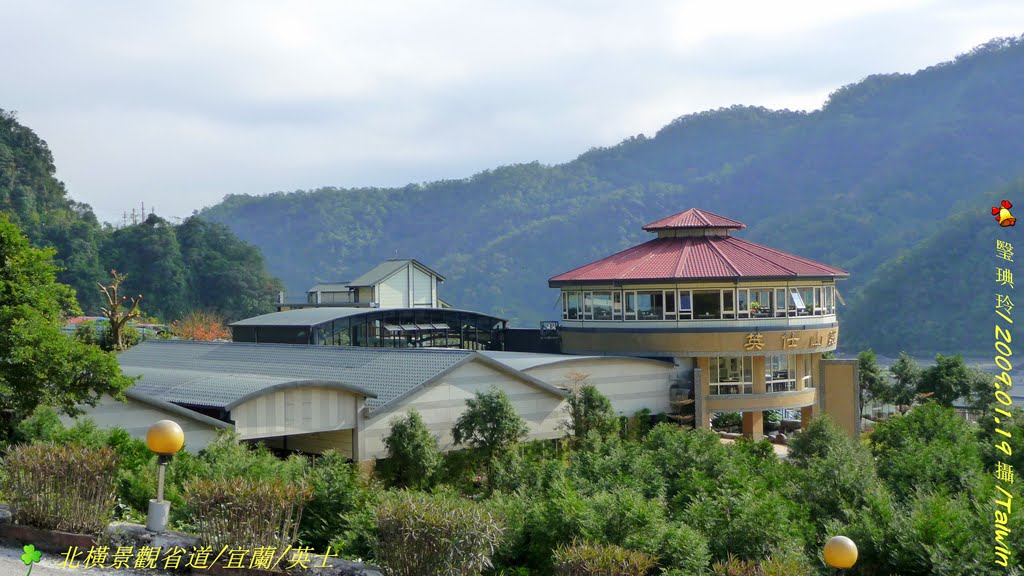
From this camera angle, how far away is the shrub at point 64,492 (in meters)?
11.4

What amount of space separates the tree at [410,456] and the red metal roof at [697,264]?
1356 centimetres

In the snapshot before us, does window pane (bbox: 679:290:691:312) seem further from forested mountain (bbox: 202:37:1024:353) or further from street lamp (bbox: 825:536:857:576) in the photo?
forested mountain (bbox: 202:37:1024:353)

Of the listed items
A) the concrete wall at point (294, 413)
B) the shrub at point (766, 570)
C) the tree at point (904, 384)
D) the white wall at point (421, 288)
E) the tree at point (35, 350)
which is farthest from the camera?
the white wall at point (421, 288)

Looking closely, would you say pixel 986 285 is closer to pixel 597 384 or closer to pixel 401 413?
pixel 597 384

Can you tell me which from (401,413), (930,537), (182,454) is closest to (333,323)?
(401,413)

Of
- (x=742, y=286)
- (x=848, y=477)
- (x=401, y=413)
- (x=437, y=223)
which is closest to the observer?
(x=848, y=477)

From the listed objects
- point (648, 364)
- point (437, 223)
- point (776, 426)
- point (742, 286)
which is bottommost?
point (776, 426)

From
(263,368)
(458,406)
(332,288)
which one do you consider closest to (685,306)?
(458,406)

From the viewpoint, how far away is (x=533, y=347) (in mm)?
41625

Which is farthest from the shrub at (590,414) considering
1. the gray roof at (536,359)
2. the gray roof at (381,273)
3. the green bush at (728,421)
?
the gray roof at (381,273)

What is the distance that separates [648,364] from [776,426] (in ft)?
27.8

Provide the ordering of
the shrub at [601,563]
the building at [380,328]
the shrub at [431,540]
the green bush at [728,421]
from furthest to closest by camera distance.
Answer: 1. the green bush at [728,421]
2. the building at [380,328]
3. the shrub at [431,540]
4. the shrub at [601,563]

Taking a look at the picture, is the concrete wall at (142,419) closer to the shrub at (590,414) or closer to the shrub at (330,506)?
the shrub at (330,506)

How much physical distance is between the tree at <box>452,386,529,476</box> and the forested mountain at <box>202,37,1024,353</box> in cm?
6174
